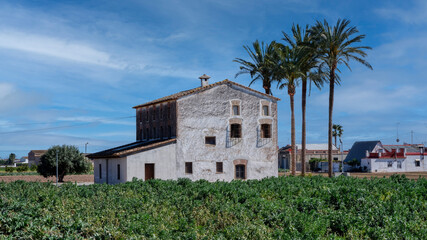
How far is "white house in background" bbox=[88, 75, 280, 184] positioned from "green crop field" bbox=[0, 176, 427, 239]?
548 inches

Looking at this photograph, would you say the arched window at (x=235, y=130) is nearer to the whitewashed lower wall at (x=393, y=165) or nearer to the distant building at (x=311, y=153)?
the whitewashed lower wall at (x=393, y=165)

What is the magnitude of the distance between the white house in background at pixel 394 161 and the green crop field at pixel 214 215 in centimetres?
5825

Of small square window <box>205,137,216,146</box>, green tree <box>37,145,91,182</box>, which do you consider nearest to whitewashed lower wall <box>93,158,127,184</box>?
small square window <box>205,137,216,146</box>

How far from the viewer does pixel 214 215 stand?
1434 cm

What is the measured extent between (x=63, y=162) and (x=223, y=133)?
26.1 metres

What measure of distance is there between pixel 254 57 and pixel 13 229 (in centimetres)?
3921

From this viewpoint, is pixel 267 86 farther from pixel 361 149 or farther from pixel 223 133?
pixel 361 149

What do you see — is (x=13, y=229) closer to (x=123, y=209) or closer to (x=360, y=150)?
(x=123, y=209)

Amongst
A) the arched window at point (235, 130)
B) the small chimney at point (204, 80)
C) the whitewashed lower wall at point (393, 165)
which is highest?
the small chimney at point (204, 80)

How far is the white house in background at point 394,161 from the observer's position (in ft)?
250

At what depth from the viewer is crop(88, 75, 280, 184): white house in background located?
35.2m

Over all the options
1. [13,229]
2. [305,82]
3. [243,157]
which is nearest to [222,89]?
[243,157]

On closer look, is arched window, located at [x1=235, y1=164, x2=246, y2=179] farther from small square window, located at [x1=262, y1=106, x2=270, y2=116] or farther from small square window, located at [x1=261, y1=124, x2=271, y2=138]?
small square window, located at [x1=262, y1=106, x2=270, y2=116]

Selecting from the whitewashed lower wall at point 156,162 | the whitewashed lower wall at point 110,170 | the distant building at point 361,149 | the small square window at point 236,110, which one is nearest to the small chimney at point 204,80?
the small square window at point 236,110
